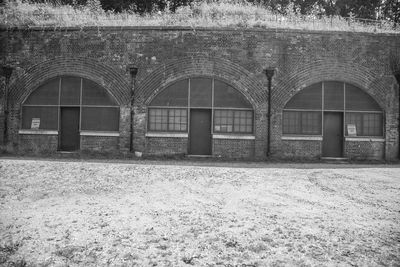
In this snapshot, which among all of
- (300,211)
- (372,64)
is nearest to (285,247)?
(300,211)

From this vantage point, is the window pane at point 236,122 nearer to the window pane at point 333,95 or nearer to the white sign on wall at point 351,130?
the window pane at point 333,95

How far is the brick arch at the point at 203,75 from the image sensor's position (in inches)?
521

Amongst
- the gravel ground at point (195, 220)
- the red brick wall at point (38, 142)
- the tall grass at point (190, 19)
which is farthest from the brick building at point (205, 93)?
the gravel ground at point (195, 220)

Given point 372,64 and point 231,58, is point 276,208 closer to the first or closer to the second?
point 231,58

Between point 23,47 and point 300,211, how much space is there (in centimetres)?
1392

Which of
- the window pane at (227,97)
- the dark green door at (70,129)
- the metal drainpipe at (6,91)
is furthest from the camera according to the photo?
the dark green door at (70,129)

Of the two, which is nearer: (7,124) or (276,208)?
(276,208)

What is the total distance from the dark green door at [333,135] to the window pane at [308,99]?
0.70m

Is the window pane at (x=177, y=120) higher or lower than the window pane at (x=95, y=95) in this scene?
lower

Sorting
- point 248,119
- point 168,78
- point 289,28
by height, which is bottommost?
point 248,119

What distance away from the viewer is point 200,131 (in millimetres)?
13500

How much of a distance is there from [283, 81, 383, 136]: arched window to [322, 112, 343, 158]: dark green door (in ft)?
0.78

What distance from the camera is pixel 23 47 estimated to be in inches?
546

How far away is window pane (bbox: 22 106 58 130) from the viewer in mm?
13766
